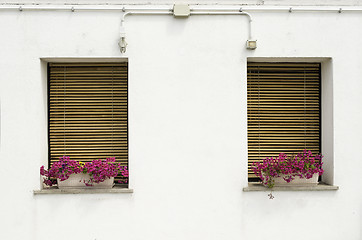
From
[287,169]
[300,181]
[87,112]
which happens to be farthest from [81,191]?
[300,181]

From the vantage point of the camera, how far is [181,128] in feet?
18.9

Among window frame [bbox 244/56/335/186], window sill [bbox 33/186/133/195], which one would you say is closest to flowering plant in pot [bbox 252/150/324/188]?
window frame [bbox 244/56/335/186]

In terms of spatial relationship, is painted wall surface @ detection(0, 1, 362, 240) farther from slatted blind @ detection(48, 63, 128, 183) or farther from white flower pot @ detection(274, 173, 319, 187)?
slatted blind @ detection(48, 63, 128, 183)

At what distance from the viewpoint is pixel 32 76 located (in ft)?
18.8

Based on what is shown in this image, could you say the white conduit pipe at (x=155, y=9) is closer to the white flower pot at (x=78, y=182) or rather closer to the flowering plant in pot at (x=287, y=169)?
the flowering plant in pot at (x=287, y=169)

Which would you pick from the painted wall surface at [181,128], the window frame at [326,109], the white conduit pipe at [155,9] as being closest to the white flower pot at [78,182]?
the painted wall surface at [181,128]

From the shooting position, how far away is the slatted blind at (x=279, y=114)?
614 cm

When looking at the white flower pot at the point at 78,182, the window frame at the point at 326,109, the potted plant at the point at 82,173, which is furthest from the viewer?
the window frame at the point at 326,109

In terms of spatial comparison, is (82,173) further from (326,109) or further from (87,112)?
(326,109)

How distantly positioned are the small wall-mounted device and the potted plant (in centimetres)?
244

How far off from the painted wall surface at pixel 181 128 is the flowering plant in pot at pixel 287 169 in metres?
Result: 0.24

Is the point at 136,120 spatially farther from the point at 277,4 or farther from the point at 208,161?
the point at 277,4

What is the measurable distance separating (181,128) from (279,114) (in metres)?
1.68

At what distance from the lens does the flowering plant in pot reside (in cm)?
562
